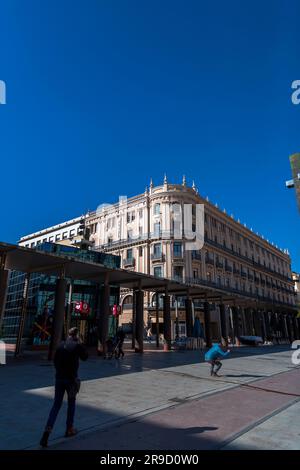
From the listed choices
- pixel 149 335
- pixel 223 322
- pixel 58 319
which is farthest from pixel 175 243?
pixel 58 319

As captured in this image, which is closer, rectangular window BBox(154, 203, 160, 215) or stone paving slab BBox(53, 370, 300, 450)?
stone paving slab BBox(53, 370, 300, 450)

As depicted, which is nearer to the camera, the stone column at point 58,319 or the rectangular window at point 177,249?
the stone column at point 58,319

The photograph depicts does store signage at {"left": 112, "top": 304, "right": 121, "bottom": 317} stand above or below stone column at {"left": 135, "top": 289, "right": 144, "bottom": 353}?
above

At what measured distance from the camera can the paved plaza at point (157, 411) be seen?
5.08 meters

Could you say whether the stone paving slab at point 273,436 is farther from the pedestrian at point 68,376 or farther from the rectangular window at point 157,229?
the rectangular window at point 157,229

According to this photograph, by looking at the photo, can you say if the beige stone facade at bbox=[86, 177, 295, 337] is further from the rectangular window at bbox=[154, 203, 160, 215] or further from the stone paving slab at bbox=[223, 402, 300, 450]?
the stone paving slab at bbox=[223, 402, 300, 450]

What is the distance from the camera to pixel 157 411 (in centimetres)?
701

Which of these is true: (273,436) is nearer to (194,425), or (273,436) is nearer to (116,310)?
(194,425)

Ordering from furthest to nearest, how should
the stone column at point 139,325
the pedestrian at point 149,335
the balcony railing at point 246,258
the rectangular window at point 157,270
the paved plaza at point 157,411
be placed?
1. the balcony railing at point 246,258
2. the rectangular window at point 157,270
3. the pedestrian at point 149,335
4. the stone column at point 139,325
5. the paved plaza at point 157,411

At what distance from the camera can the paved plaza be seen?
5082 mm

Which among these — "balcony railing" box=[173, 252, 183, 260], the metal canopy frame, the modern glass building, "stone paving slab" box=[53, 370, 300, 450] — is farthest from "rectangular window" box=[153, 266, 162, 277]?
"stone paving slab" box=[53, 370, 300, 450]

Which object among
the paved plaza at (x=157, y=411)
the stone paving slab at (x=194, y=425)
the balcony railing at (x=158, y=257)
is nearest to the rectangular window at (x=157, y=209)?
the balcony railing at (x=158, y=257)

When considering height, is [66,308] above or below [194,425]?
above

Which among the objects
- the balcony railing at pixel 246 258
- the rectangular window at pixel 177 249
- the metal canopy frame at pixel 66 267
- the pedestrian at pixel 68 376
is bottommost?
the pedestrian at pixel 68 376
